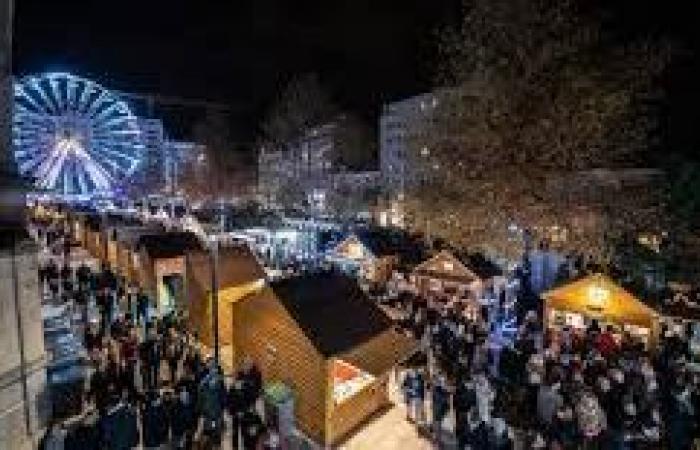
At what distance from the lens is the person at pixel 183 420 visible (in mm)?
11359

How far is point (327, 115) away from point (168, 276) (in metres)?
44.1

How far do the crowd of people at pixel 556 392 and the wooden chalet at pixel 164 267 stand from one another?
8.29 metres

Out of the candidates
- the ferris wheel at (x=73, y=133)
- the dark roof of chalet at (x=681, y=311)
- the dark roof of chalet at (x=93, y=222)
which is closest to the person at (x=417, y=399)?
the dark roof of chalet at (x=681, y=311)

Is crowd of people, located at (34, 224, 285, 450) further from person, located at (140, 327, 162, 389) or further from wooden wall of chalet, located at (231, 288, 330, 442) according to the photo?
wooden wall of chalet, located at (231, 288, 330, 442)

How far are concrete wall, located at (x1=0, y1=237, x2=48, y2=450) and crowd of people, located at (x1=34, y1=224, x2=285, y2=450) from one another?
2306mm

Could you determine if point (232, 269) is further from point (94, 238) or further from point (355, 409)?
point (94, 238)

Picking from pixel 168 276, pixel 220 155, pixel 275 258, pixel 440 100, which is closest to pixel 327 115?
pixel 220 155

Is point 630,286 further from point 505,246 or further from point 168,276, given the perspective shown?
point 168,276

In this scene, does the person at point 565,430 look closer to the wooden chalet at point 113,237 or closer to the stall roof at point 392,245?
the stall roof at point 392,245

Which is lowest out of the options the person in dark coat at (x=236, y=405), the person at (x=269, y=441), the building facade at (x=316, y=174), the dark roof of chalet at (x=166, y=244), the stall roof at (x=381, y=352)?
the person at (x=269, y=441)

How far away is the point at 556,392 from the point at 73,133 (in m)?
45.1

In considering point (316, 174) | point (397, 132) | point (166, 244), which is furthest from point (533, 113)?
point (397, 132)

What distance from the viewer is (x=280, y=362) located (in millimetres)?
13320

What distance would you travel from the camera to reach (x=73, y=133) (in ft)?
162
